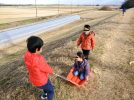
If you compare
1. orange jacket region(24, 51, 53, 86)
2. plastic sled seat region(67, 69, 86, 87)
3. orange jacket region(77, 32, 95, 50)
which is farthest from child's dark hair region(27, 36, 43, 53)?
orange jacket region(77, 32, 95, 50)

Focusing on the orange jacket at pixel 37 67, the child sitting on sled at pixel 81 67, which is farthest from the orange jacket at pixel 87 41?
the orange jacket at pixel 37 67

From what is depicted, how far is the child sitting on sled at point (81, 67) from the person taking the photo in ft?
26.8

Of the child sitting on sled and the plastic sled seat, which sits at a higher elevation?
the child sitting on sled

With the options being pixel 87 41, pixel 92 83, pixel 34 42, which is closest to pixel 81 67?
pixel 92 83

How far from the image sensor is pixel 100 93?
8.29 metres

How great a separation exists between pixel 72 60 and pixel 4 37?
15.0 m

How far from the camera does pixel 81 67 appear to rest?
835 cm

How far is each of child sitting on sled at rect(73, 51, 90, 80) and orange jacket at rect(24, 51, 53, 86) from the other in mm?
1941

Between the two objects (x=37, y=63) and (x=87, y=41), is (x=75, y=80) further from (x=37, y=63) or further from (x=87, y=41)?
(x=37, y=63)

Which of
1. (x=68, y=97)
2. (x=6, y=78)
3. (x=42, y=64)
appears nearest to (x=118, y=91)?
(x=68, y=97)

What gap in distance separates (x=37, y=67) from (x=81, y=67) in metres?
2.44

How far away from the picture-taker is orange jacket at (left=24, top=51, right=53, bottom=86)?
6184mm

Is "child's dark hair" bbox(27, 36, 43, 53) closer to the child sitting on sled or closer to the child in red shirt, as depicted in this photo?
the child in red shirt

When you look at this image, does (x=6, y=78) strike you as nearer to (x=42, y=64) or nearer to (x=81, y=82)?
(x=81, y=82)
